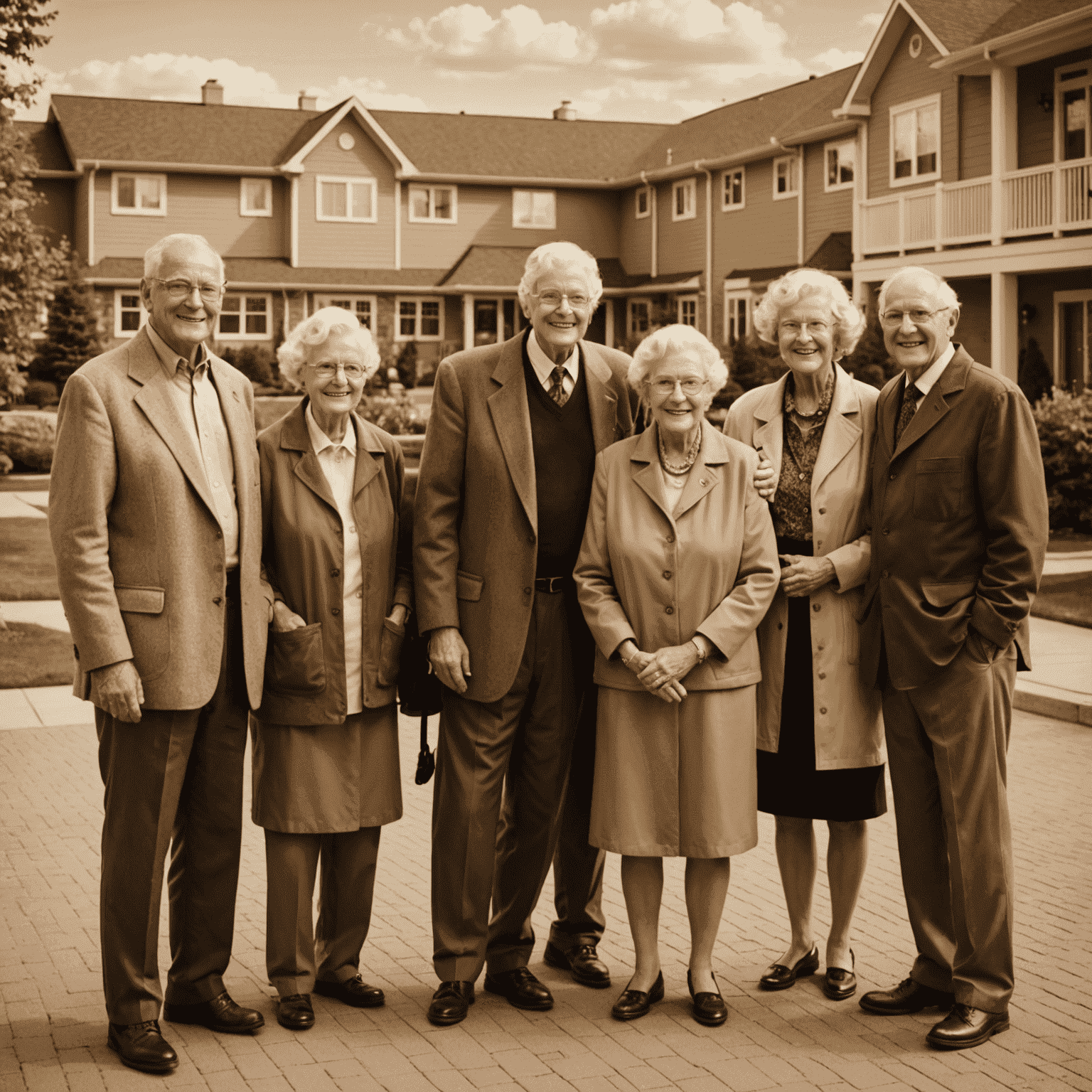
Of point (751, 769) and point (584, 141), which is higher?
point (584, 141)

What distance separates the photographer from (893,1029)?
4.50 meters

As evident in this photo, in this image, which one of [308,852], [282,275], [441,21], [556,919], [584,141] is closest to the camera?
[308,852]

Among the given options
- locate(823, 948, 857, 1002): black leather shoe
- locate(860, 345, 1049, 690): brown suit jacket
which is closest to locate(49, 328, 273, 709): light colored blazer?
locate(860, 345, 1049, 690): brown suit jacket

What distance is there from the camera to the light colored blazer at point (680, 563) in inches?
180

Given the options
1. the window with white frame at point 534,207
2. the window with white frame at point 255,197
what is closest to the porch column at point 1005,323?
the window with white frame at point 534,207

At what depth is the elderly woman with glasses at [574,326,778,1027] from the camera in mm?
4574

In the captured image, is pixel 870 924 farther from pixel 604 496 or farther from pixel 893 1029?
pixel 604 496

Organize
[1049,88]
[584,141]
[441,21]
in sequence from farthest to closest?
1. [441,21]
2. [584,141]
3. [1049,88]

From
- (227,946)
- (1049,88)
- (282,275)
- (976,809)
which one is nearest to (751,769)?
(976,809)

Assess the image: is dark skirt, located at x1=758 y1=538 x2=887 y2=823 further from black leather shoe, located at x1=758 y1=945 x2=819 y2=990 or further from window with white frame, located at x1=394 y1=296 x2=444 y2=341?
window with white frame, located at x1=394 y1=296 x2=444 y2=341

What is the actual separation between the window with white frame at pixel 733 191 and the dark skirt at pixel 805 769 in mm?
33728

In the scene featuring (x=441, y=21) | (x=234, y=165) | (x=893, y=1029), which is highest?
(x=441, y=21)

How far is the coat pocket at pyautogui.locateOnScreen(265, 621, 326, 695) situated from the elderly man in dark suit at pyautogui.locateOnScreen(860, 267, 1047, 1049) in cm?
179

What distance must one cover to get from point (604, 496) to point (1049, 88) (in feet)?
72.3
